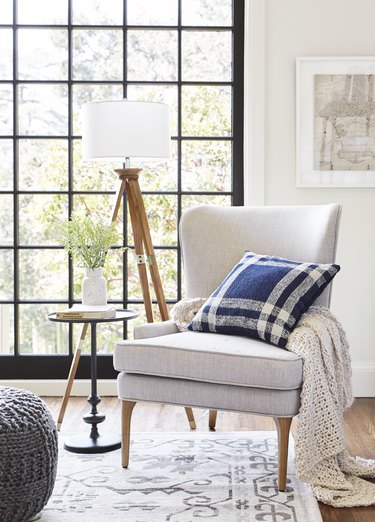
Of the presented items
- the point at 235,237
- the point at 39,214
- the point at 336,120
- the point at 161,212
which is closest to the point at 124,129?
the point at 235,237

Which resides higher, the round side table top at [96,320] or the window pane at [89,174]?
the window pane at [89,174]

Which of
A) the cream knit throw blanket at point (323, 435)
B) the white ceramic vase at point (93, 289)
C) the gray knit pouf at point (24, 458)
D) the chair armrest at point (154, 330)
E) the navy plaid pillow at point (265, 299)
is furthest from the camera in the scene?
the white ceramic vase at point (93, 289)

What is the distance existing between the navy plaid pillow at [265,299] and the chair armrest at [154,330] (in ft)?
0.43

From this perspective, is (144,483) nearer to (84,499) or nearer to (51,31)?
(84,499)

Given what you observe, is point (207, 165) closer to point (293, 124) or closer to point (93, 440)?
point (293, 124)

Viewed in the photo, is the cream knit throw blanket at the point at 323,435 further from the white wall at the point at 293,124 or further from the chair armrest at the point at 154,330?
the white wall at the point at 293,124

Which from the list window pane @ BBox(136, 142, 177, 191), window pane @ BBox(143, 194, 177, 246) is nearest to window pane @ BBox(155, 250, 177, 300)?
window pane @ BBox(143, 194, 177, 246)

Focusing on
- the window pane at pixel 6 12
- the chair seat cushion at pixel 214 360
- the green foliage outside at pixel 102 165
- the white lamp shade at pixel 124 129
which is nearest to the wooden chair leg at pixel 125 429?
the chair seat cushion at pixel 214 360

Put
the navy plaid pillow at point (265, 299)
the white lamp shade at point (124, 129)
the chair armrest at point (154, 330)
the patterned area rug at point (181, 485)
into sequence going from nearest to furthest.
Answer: the patterned area rug at point (181, 485), the navy plaid pillow at point (265, 299), the chair armrest at point (154, 330), the white lamp shade at point (124, 129)

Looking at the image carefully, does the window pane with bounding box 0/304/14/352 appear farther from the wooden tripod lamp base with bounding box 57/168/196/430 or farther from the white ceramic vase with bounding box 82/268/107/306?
the white ceramic vase with bounding box 82/268/107/306

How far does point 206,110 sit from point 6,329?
1.69 m

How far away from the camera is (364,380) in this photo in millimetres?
4348

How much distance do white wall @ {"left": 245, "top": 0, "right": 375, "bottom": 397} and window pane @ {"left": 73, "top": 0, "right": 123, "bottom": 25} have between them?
734 mm

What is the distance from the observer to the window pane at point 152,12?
4402 millimetres
